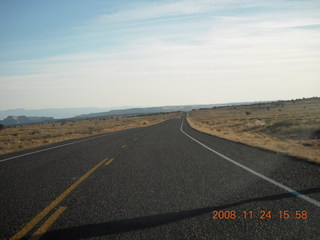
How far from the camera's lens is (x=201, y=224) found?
4109mm

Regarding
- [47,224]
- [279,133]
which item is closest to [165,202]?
[47,224]

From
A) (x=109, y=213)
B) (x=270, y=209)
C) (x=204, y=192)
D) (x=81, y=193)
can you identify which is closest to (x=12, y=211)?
(x=81, y=193)

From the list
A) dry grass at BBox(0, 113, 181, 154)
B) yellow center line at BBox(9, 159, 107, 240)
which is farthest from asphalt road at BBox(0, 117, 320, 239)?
dry grass at BBox(0, 113, 181, 154)

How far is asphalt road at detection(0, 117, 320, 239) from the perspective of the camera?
393 centimetres

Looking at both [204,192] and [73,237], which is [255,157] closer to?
[204,192]

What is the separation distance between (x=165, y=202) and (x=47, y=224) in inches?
77.2

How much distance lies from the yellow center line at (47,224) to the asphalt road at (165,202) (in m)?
0.01

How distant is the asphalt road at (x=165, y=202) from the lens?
155 inches

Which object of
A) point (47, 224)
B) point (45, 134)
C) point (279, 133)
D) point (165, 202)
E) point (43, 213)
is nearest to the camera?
point (47, 224)

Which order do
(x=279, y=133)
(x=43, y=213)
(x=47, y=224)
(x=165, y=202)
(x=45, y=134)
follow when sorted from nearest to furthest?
(x=47, y=224), (x=43, y=213), (x=165, y=202), (x=279, y=133), (x=45, y=134)

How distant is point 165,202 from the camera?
515 centimetres

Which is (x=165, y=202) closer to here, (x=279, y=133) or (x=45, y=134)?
→ (x=279, y=133)
